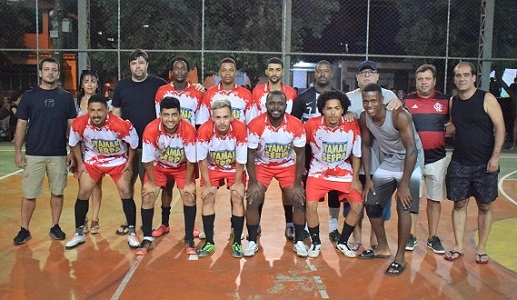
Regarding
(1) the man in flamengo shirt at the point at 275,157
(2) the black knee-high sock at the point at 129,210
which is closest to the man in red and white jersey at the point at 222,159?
(1) the man in flamengo shirt at the point at 275,157

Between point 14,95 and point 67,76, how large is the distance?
3.64 m

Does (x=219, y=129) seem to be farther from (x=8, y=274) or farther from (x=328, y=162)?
(x=8, y=274)

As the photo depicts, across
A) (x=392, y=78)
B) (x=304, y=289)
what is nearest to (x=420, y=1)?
(x=392, y=78)

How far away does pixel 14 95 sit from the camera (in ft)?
57.4

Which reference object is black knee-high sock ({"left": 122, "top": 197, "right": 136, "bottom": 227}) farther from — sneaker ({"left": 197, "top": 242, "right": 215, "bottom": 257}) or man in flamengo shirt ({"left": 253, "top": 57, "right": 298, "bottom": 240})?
man in flamengo shirt ({"left": 253, "top": 57, "right": 298, "bottom": 240})

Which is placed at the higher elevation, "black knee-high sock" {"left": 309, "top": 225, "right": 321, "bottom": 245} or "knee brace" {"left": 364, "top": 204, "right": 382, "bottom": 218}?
"knee brace" {"left": 364, "top": 204, "right": 382, "bottom": 218}

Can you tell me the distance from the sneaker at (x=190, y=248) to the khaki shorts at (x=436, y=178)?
9.03 feet

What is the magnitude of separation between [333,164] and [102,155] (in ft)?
8.70

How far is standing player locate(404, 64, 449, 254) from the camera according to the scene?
5.98m

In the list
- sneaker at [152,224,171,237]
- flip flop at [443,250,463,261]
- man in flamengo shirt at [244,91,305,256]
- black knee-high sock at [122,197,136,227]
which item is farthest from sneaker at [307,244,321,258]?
black knee-high sock at [122,197,136,227]

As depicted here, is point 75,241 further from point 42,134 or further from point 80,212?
point 42,134


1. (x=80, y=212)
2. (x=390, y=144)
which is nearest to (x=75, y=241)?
(x=80, y=212)

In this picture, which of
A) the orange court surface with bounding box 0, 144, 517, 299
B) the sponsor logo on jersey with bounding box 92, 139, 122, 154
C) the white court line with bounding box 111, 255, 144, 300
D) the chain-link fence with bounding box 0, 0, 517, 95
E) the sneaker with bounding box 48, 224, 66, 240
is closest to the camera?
the white court line with bounding box 111, 255, 144, 300

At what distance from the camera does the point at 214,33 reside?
55.2 ft
